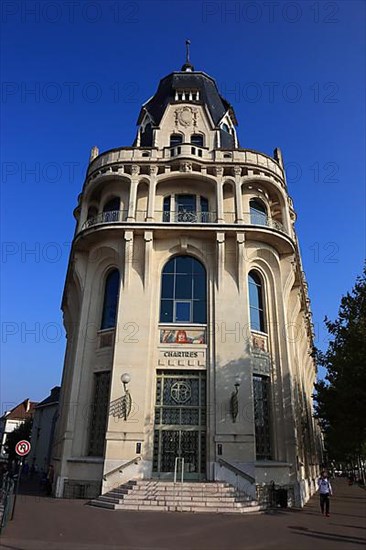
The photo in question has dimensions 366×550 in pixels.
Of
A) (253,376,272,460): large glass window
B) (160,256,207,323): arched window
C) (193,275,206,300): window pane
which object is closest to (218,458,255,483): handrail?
(253,376,272,460): large glass window

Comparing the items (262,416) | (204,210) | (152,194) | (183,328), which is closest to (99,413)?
(183,328)

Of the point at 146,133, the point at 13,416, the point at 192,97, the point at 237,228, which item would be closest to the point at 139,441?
the point at 237,228

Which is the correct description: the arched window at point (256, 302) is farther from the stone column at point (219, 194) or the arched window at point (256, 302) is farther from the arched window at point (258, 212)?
the stone column at point (219, 194)

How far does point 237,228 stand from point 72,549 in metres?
15.5

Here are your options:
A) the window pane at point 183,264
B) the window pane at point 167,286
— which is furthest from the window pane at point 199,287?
the window pane at point 167,286

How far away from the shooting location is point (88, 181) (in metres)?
24.1

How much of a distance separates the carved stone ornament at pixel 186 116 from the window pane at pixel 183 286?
10.1m

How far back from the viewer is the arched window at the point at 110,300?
68.5 ft

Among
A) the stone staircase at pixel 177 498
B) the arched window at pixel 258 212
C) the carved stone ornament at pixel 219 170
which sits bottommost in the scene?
the stone staircase at pixel 177 498

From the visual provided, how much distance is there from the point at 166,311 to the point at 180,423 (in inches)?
206

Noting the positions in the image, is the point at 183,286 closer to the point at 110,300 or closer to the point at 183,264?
the point at 183,264

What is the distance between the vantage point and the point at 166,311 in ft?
66.9

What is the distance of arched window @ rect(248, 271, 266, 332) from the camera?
20953 millimetres

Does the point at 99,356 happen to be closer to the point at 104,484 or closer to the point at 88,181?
the point at 104,484
